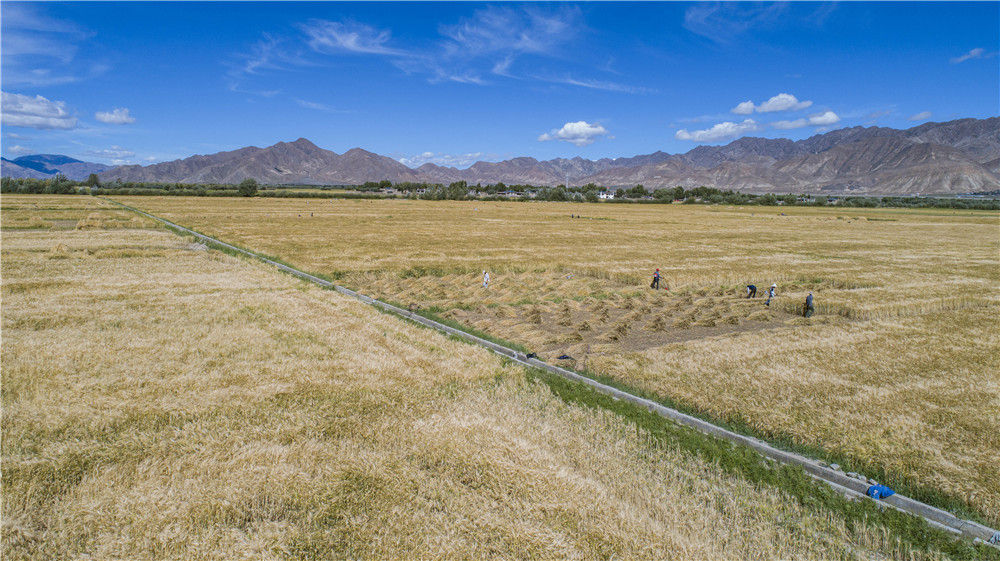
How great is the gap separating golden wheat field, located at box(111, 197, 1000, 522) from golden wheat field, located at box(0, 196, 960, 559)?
2600mm

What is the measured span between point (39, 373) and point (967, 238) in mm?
70516

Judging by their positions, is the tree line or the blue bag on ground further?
the tree line

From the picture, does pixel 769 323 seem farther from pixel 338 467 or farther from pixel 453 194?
pixel 453 194

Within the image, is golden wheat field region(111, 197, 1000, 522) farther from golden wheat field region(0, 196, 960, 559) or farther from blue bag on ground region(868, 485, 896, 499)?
golden wheat field region(0, 196, 960, 559)

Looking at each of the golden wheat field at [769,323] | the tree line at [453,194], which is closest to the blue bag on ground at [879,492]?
the golden wheat field at [769,323]

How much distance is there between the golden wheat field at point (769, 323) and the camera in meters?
8.55

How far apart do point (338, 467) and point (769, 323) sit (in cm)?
1543

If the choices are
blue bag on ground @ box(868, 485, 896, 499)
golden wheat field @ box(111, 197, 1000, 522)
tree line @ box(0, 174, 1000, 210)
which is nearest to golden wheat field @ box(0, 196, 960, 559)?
blue bag on ground @ box(868, 485, 896, 499)

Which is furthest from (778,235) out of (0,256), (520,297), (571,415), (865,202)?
(865,202)

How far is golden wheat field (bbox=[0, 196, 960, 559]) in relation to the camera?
5.42 m

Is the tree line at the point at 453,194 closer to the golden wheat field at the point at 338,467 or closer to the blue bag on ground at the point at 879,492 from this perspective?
the golden wheat field at the point at 338,467

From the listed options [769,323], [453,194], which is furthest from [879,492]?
[453,194]

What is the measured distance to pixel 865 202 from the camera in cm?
12250

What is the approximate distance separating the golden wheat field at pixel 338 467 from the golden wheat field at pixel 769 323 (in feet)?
8.53
